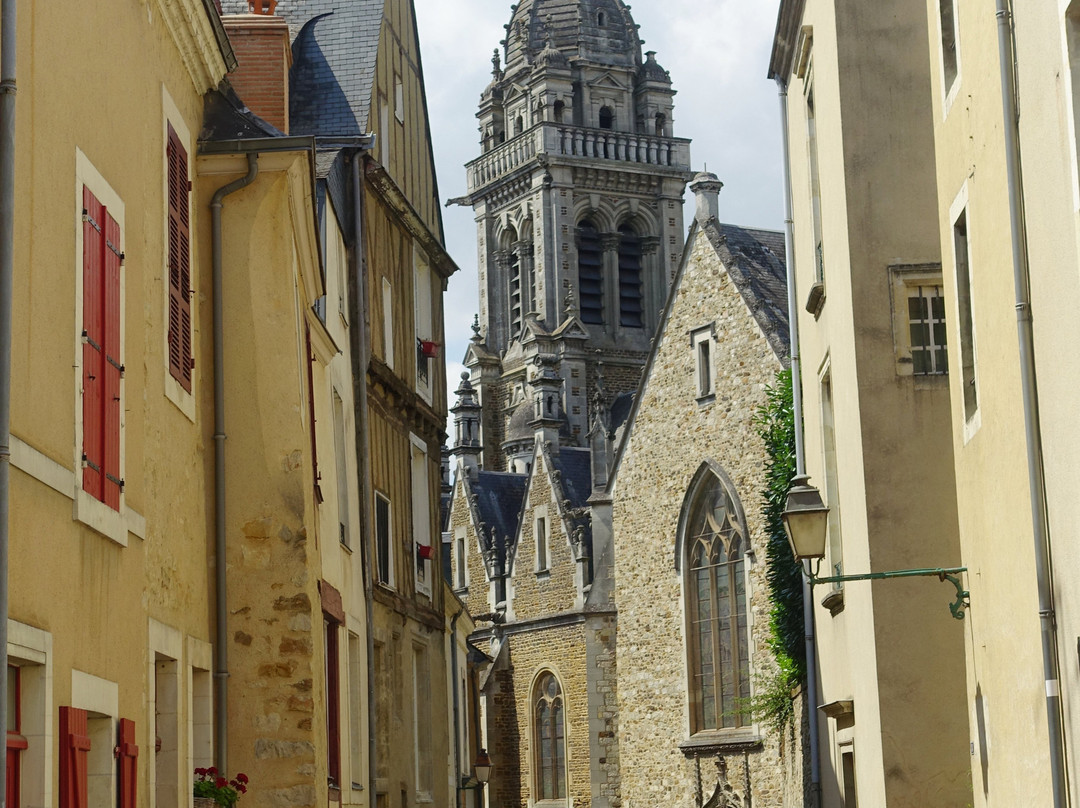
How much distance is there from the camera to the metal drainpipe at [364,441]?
1523 centimetres

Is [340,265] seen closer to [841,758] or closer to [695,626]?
[841,758]

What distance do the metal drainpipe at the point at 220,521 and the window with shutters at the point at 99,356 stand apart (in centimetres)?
219

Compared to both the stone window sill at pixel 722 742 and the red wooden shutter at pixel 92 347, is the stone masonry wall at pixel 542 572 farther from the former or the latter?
the red wooden shutter at pixel 92 347

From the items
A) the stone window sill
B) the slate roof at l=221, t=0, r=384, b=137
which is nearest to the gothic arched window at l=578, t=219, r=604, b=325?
the stone window sill

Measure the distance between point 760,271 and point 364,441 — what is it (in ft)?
56.8

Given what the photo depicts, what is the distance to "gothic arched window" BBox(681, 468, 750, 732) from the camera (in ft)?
101

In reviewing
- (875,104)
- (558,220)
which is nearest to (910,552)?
(875,104)

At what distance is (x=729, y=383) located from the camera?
102 ft

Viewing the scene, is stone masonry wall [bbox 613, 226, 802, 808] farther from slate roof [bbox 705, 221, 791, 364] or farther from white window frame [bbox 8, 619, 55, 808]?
white window frame [bbox 8, 619, 55, 808]

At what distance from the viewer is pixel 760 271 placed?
31938mm

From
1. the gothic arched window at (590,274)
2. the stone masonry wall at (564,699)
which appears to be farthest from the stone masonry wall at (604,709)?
the gothic arched window at (590,274)

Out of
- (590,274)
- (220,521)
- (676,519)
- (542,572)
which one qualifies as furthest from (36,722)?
(590,274)

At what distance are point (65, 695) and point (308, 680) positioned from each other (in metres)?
3.43

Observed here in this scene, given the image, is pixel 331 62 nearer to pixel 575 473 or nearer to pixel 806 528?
pixel 806 528
